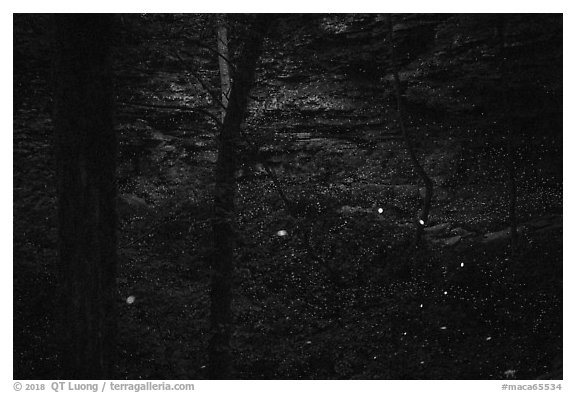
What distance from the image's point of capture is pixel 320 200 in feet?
8.64

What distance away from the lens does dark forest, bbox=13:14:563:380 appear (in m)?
2.57

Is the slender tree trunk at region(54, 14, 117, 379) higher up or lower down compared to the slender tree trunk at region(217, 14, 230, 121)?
lower down

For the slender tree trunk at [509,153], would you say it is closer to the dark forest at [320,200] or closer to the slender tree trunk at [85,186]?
the dark forest at [320,200]

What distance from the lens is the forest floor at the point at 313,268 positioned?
2.59 metres

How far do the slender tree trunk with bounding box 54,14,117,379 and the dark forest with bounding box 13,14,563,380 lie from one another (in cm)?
32

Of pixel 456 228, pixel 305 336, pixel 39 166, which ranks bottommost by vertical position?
pixel 305 336

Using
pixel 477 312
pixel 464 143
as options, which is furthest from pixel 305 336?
pixel 464 143

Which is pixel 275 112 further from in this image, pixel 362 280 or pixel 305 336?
pixel 305 336

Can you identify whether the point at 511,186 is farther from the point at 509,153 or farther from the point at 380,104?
the point at 380,104

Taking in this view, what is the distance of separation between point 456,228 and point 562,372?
1.01 m

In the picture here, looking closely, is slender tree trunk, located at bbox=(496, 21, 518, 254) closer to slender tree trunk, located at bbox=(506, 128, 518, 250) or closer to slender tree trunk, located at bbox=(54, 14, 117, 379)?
slender tree trunk, located at bbox=(506, 128, 518, 250)

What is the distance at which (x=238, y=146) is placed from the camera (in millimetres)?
2627

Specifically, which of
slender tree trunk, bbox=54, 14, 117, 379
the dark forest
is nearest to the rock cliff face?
the dark forest
